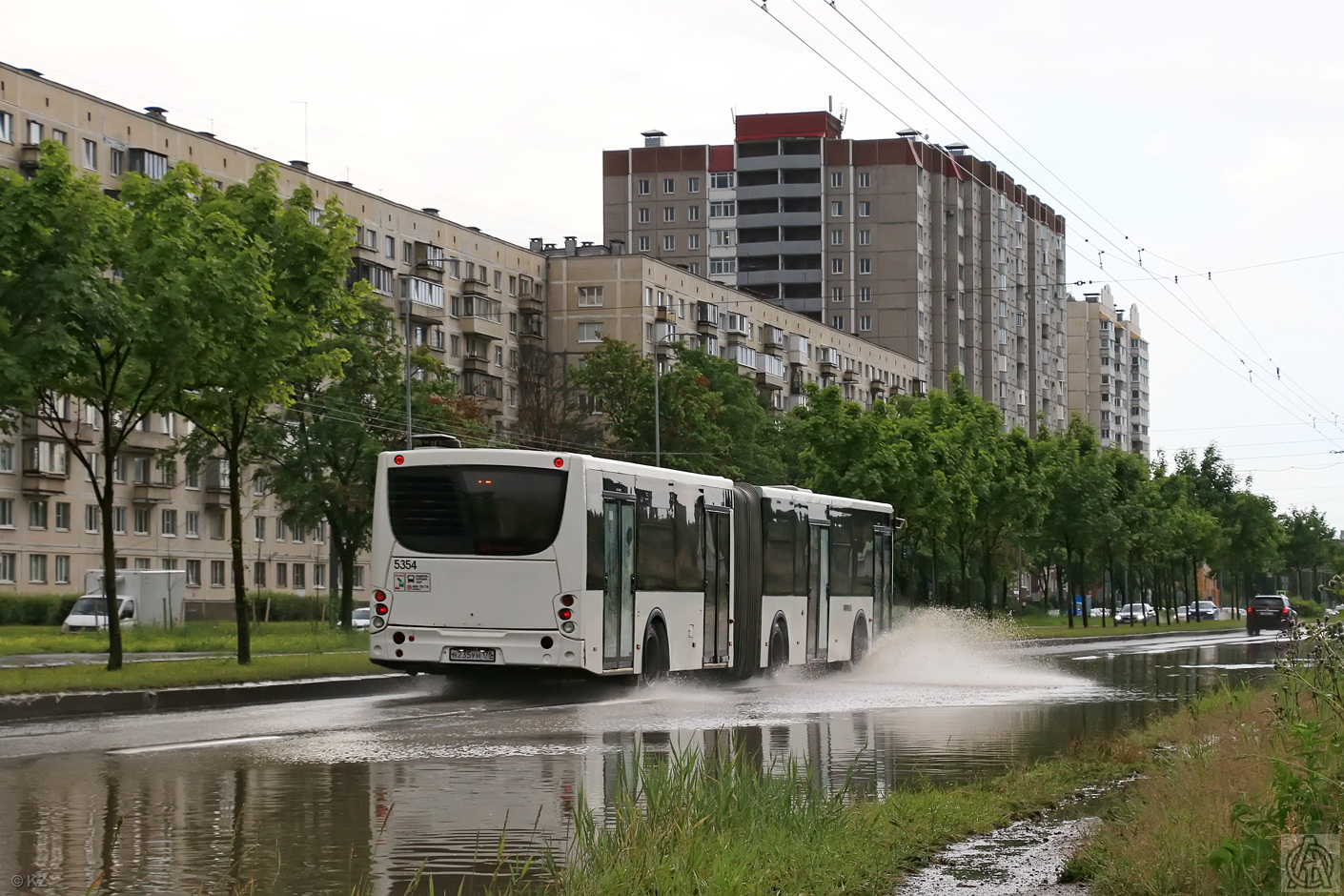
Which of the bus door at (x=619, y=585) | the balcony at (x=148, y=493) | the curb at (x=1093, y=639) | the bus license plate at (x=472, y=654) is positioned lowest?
the curb at (x=1093, y=639)

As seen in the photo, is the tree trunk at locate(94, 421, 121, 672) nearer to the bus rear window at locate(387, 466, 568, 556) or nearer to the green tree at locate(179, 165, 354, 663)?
the green tree at locate(179, 165, 354, 663)

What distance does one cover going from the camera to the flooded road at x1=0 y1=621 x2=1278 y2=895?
915 centimetres

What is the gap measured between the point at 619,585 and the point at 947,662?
15224 mm

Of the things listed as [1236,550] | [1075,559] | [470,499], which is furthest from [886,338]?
[470,499]

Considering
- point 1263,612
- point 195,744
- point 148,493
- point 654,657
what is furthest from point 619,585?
point 1263,612

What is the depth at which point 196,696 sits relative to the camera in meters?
22.6

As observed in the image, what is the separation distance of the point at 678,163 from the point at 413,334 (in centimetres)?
6031

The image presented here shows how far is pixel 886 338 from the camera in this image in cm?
14675

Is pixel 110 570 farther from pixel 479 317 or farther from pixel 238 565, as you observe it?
pixel 479 317

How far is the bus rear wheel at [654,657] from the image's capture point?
82.3 feet

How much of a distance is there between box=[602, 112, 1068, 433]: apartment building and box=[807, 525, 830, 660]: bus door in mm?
111356

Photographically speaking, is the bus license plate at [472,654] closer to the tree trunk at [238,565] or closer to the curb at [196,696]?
the curb at [196,696]

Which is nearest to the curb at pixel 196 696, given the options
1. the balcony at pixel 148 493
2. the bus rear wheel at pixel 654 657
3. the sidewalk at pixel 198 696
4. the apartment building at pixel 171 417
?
the sidewalk at pixel 198 696

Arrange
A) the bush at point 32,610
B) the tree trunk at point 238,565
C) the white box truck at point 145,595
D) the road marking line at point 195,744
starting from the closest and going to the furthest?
1. the road marking line at point 195,744
2. the tree trunk at point 238,565
3. the white box truck at point 145,595
4. the bush at point 32,610
